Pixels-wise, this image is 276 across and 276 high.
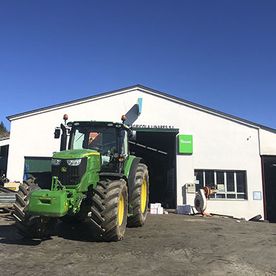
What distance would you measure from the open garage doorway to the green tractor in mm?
13371

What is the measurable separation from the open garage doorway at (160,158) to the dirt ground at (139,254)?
14.7 meters

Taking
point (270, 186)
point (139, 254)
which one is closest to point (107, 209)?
point (139, 254)

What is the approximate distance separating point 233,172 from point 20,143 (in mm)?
12722

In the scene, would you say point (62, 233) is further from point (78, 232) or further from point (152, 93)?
point (152, 93)

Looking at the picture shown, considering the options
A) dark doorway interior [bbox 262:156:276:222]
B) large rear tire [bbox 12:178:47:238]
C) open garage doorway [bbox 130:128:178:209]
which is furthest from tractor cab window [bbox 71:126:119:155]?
dark doorway interior [bbox 262:156:276:222]

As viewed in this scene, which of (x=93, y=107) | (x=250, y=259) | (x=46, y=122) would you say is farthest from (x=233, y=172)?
(x=250, y=259)

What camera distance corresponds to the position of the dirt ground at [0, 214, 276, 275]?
22.3 feet

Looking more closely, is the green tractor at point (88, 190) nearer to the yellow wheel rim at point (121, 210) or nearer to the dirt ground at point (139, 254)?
the yellow wheel rim at point (121, 210)

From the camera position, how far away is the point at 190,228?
12.1 m

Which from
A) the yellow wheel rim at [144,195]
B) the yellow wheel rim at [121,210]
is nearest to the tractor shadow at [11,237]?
the yellow wheel rim at [121,210]

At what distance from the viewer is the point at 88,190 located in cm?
930

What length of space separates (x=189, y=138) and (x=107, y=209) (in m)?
16.4

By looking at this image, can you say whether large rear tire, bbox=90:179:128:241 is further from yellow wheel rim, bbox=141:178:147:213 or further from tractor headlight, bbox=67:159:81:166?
yellow wheel rim, bbox=141:178:147:213

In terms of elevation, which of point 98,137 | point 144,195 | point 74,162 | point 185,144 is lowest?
point 144,195
